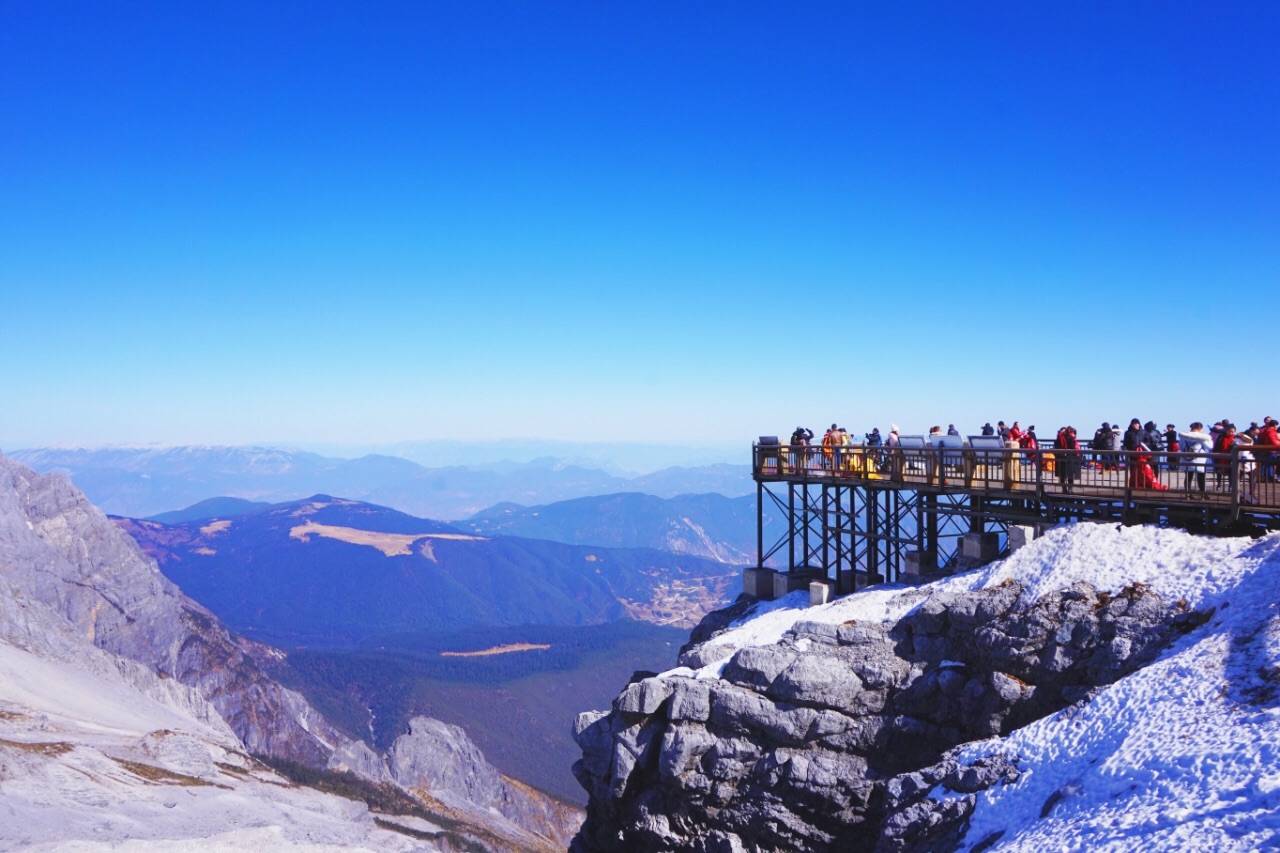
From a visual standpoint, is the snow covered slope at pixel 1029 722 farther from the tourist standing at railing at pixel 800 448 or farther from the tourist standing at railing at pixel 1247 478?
the tourist standing at railing at pixel 800 448

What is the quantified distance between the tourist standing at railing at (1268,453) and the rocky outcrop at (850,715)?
16.0ft

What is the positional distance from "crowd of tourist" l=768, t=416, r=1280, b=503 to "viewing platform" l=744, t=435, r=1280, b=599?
5 cm

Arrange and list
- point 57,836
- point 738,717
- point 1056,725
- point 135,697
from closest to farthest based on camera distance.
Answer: point 1056,725, point 738,717, point 57,836, point 135,697

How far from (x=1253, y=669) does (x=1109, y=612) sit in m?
3.95

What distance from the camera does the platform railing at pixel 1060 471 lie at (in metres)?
21.9

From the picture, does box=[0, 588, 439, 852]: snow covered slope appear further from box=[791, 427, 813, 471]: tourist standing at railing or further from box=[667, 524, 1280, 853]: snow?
box=[667, 524, 1280, 853]: snow

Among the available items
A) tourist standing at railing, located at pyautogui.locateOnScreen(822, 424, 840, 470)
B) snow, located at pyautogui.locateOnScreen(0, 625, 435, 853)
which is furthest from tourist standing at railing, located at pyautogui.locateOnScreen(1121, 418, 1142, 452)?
snow, located at pyautogui.locateOnScreen(0, 625, 435, 853)

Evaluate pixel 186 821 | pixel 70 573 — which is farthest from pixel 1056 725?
pixel 70 573

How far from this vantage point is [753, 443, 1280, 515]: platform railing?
71.9 ft

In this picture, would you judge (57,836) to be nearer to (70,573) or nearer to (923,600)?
(923,600)

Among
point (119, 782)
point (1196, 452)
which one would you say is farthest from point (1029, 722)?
point (119, 782)

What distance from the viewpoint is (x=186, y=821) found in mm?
48250

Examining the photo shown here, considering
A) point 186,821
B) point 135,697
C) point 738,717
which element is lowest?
point 135,697

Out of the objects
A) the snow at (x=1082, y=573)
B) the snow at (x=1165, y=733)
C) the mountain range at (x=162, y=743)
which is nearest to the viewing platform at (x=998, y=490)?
the snow at (x=1082, y=573)
